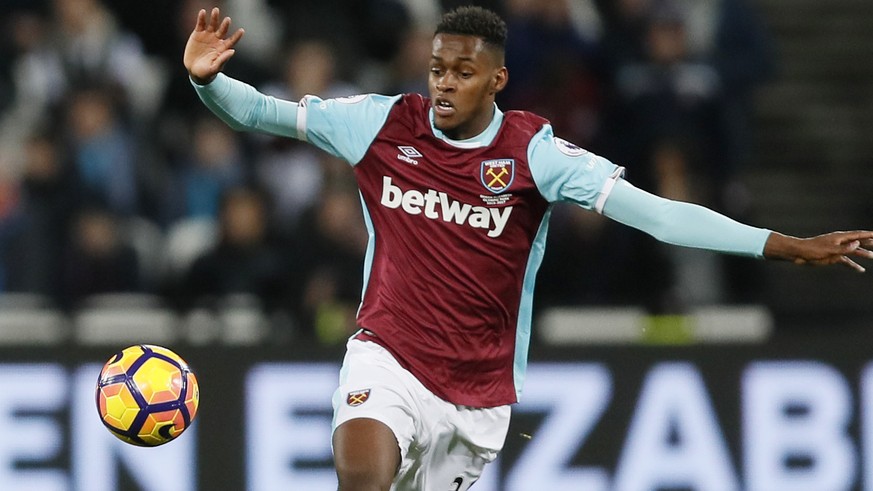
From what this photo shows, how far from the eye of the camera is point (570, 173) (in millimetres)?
6387

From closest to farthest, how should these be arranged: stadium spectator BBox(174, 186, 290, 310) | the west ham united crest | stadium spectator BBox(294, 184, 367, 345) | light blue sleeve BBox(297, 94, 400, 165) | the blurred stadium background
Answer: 1. the west ham united crest
2. light blue sleeve BBox(297, 94, 400, 165)
3. the blurred stadium background
4. stadium spectator BBox(294, 184, 367, 345)
5. stadium spectator BBox(174, 186, 290, 310)

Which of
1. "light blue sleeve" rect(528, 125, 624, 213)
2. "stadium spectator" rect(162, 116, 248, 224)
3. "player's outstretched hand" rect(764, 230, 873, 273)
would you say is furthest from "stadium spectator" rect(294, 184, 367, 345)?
"player's outstretched hand" rect(764, 230, 873, 273)

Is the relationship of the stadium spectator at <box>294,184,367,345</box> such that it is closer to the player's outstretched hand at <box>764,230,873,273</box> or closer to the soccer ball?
the soccer ball

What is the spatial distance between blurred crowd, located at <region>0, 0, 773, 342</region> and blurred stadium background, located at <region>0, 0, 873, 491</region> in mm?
19

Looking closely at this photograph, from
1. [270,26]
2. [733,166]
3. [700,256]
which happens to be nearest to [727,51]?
[733,166]

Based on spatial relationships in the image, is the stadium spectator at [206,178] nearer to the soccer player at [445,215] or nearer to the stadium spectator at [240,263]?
the stadium spectator at [240,263]

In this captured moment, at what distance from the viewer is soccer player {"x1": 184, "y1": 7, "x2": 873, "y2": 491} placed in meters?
6.34

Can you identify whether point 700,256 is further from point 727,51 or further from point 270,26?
point 270,26

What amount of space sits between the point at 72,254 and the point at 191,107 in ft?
5.13

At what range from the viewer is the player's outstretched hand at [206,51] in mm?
6258

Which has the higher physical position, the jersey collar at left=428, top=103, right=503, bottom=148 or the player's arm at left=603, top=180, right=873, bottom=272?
the jersey collar at left=428, top=103, right=503, bottom=148

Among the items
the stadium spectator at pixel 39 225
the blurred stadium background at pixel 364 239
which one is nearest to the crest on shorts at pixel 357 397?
the blurred stadium background at pixel 364 239

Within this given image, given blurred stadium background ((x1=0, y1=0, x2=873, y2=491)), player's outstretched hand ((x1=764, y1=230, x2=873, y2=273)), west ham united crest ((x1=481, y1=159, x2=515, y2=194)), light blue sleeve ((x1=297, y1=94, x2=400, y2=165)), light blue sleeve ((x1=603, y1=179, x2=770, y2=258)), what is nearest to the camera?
player's outstretched hand ((x1=764, y1=230, x2=873, y2=273))

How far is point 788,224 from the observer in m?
12.7
